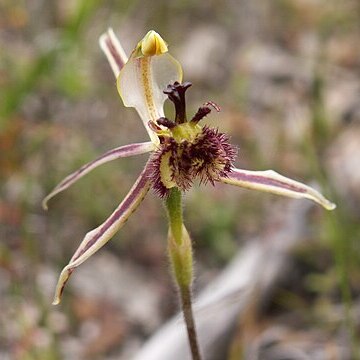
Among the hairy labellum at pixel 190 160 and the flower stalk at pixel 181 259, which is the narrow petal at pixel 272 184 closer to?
the hairy labellum at pixel 190 160

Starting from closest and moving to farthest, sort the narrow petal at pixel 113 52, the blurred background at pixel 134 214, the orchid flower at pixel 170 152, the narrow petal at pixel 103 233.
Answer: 1. the narrow petal at pixel 103 233
2. the orchid flower at pixel 170 152
3. the narrow petal at pixel 113 52
4. the blurred background at pixel 134 214

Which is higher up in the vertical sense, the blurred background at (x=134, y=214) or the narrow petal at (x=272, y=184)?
the blurred background at (x=134, y=214)

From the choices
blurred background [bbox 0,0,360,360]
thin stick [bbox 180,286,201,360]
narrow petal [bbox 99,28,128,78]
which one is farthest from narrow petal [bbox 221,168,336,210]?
blurred background [bbox 0,0,360,360]

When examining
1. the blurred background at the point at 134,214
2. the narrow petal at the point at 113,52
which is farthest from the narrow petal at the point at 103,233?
the blurred background at the point at 134,214

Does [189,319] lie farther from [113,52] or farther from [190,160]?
[113,52]

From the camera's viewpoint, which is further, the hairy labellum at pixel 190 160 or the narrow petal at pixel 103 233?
the hairy labellum at pixel 190 160

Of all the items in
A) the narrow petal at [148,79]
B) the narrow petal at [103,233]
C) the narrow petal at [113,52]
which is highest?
the narrow petal at [113,52]

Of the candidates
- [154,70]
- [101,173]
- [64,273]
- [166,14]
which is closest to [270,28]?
[166,14]

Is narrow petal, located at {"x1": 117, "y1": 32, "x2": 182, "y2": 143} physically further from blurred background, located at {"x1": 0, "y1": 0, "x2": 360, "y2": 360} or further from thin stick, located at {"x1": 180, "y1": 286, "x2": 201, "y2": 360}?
blurred background, located at {"x1": 0, "y1": 0, "x2": 360, "y2": 360}
